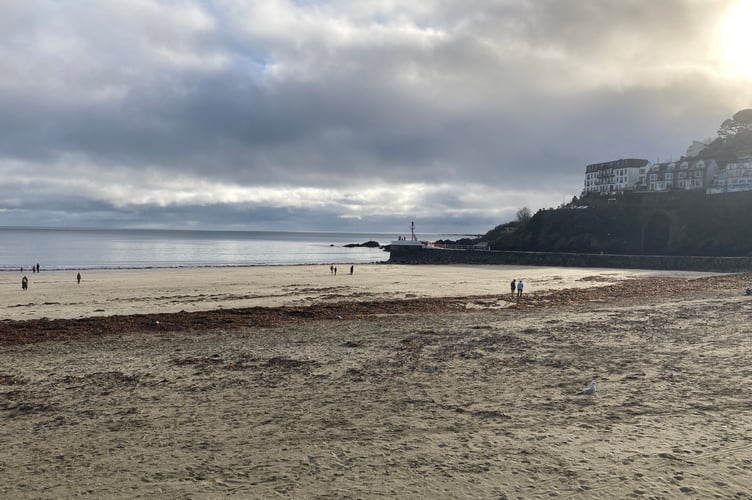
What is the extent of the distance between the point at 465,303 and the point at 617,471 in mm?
19412

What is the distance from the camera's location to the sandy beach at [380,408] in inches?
242

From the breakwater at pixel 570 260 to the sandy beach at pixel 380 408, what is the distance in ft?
142

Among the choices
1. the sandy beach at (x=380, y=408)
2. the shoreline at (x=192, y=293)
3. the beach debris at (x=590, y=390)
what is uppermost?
the beach debris at (x=590, y=390)

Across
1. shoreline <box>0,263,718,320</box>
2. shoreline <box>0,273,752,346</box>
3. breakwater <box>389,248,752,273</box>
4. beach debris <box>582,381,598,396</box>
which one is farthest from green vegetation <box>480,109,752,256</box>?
beach debris <box>582,381,598,396</box>

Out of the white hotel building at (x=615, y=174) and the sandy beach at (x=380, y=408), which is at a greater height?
the white hotel building at (x=615, y=174)

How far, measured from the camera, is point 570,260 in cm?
6688

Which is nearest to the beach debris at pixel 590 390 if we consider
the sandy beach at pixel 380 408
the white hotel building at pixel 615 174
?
the sandy beach at pixel 380 408

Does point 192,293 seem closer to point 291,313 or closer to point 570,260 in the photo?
point 291,313

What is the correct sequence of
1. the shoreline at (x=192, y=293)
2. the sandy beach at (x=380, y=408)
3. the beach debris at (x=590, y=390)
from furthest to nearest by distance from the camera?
the shoreline at (x=192, y=293) < the beach debris at (x=590, y=390) < the sandy beach at (x=380, y=408)

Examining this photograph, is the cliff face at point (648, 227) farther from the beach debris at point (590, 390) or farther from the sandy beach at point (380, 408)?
the beach debris at point (590, 390)

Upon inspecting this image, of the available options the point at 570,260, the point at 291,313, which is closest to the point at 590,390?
the point at 291,313

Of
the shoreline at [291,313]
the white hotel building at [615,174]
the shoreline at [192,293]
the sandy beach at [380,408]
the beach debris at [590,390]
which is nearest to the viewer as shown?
the sandy beach at [380,408]

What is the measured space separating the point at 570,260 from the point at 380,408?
6381cm

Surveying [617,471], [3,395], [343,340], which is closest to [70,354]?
[3,395]
